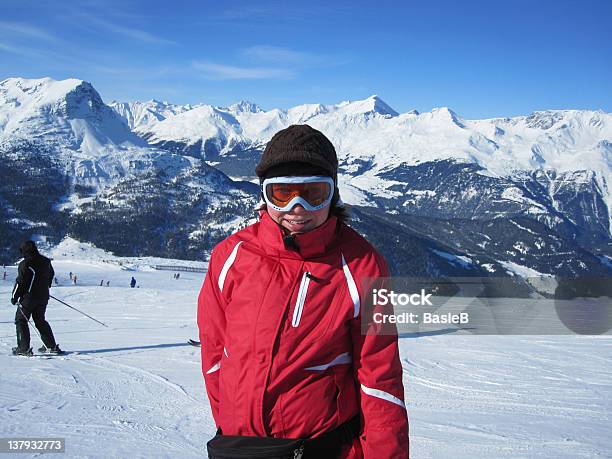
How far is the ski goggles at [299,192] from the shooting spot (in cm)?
269

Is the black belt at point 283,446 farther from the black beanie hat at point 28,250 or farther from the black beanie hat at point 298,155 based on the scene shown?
the black beanie hat at point 28,250

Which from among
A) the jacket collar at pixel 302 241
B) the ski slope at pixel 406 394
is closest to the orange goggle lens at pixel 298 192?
the jacket collar at pixel 302 241

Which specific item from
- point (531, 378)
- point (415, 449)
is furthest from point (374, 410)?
point (531, 378)

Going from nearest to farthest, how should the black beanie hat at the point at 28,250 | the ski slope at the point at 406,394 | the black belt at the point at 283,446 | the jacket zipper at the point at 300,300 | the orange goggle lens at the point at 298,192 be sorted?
the black belt at the point at 283,446 → the jacket zipper at the point at 300,300 → the orange goggle lens at the point at 298,192 → the ski slope at the point at 406,394 → the black beanie hat at the point at 28,250

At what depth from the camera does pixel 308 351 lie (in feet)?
8.38

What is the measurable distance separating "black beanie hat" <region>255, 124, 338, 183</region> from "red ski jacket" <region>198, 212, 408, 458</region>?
0.86ft

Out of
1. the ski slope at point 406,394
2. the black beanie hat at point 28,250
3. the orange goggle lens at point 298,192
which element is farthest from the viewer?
the black beanie hat at point 28,250

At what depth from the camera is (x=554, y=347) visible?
1238 cm

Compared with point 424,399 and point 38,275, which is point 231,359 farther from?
point 38,275

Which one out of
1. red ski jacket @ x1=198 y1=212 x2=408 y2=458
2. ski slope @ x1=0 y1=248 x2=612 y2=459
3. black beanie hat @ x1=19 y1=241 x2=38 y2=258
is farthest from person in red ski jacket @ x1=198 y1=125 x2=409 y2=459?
black beanie hat @ x1=19 y1=241 x2=38 y2=258

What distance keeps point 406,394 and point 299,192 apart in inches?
235

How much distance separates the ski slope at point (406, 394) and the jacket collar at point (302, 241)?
3.24 metres

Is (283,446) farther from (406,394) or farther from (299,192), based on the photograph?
(406,394)

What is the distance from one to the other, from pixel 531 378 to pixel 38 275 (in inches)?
328
